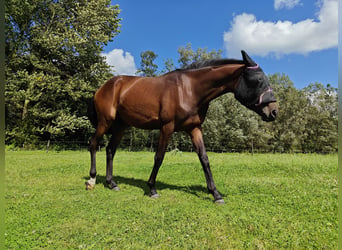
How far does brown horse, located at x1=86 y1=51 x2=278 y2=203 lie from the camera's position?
413cm

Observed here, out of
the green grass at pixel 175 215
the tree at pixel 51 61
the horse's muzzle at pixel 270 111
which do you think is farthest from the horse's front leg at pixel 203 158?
the tree at pixel 51 61

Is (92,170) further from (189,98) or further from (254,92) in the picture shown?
(254,92)

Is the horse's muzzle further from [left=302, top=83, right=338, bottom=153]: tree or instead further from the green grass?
[left=302, top=83, right=338, bottom=153]: tree

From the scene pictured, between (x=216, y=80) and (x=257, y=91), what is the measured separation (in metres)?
0.86

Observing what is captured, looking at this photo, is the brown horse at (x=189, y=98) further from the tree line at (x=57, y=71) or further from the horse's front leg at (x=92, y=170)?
the tree line at (x=57, y=71)

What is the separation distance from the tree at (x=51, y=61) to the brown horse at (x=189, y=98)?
1635 centimetres

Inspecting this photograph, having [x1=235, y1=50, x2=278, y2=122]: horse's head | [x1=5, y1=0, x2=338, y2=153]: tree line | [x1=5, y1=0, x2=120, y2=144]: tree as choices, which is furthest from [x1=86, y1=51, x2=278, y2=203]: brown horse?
[x1=5, y1=0, x2=120, y2=144]: tree

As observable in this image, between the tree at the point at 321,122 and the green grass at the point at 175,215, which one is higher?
the tree at the point at 321,122

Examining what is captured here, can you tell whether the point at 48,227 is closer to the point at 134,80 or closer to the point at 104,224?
the point at 104,224

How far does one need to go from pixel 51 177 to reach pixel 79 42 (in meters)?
16.7

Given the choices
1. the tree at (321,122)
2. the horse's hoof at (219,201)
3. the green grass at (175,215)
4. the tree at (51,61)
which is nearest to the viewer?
the green grass at (175,215)

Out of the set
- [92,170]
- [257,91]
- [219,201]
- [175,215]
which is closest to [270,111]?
[257,91]

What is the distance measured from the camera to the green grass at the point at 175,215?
2.62m

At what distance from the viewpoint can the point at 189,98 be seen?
4.53 m
